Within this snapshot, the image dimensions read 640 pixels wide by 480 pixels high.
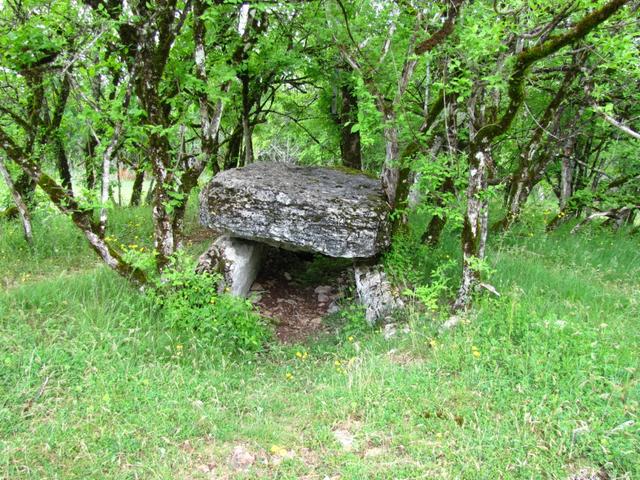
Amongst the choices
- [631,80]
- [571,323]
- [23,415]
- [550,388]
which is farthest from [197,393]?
[631,80]

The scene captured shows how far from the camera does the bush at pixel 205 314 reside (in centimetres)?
544

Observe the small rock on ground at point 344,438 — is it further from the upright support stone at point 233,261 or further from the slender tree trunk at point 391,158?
the slender tree trunk at point 391,158

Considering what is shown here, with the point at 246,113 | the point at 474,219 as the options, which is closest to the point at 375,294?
the point at 474,219

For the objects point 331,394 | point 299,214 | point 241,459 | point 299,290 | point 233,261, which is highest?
point 299,214

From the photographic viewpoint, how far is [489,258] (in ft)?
22.2

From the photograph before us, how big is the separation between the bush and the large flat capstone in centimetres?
107

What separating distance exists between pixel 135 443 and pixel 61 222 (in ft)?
22.9

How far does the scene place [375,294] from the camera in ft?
20.9

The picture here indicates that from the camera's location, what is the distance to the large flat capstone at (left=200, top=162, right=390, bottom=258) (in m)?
6.35

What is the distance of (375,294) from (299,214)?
1657mm

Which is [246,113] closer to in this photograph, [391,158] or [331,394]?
[391,158]

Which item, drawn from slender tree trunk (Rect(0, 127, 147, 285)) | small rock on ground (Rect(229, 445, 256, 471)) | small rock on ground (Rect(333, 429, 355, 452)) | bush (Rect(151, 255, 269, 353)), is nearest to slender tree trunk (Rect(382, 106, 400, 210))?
bush (Rect(151, 255, 269, 353))

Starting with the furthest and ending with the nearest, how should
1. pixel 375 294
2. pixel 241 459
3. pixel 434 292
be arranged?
pixel 375 294
pixel 434 292
pixel 241 459

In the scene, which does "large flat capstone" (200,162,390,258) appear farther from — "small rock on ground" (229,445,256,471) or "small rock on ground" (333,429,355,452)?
"small rock on ground" (229,445,256,471)
